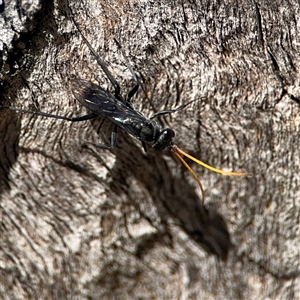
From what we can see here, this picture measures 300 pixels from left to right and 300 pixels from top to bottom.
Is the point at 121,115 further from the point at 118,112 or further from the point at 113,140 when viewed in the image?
the point at 113,140

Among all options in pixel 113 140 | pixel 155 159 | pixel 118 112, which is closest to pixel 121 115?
pixel 118 112

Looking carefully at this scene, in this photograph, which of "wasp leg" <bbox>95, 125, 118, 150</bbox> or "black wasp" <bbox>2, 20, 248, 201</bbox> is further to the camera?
"wasp leg" <bbox>95, 125, 118, 150</bbox>

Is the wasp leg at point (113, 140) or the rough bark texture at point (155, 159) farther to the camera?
the wasp leg at point (113, 140)

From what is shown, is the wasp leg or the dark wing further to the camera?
the wasp leg

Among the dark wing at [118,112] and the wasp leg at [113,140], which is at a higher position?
the dark wing at [118,112]

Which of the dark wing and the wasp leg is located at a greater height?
the dark wing

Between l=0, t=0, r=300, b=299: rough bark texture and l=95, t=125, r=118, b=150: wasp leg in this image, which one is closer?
l=0, t=0, r=300, b=299: rough bark texture
